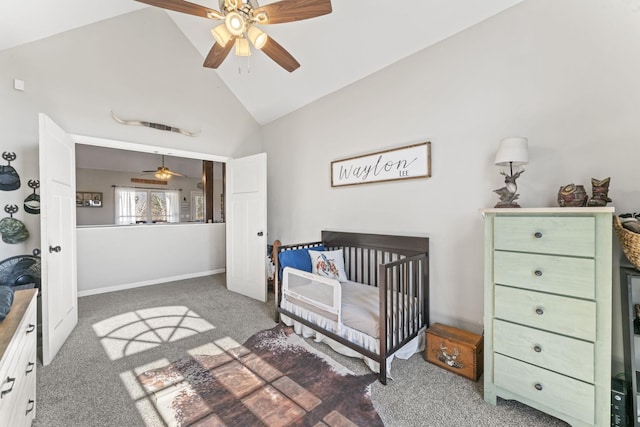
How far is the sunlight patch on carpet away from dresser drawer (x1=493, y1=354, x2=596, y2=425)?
2553 millimetres

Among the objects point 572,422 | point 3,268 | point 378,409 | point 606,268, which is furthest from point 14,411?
point 606,268

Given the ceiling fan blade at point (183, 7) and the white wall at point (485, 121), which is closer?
the white wall at point (485, 121)

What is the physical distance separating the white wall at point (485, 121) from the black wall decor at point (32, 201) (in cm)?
326

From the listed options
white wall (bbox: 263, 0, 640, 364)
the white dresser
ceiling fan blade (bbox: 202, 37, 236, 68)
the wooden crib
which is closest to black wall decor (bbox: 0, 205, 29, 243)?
the white dresser

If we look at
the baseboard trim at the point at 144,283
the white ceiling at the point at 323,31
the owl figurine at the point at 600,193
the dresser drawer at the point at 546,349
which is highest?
the white ceiling at the point at 323,31

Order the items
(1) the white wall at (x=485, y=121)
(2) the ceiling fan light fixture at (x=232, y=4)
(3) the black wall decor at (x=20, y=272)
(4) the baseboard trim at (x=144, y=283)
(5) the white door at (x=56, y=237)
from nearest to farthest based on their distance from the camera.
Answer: (1) the white wall at (x=485, y=121) → (2) the ceiling fan light fixture at (x=232, y=4) → (5) the white door at (x=56, y=237) → (3) the black wall decor at (x=20, y=272) → (4) the baseboard trim at (x=144, y=283)

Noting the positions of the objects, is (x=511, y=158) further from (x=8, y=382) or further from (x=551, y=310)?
(x=8, y=382)

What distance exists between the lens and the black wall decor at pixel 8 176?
275 centimetres

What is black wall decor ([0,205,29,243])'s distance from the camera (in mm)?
2755

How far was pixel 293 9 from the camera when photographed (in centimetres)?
187

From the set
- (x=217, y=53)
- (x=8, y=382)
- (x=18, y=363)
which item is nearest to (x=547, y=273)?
(x=8, y=382)

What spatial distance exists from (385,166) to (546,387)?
2.04m

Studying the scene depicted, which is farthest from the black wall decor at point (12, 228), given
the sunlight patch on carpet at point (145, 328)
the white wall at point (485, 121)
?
the white wall at point (485, 121)

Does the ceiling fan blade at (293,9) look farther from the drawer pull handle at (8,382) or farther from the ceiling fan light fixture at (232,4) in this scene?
the drawer pull handle at (8,382)
